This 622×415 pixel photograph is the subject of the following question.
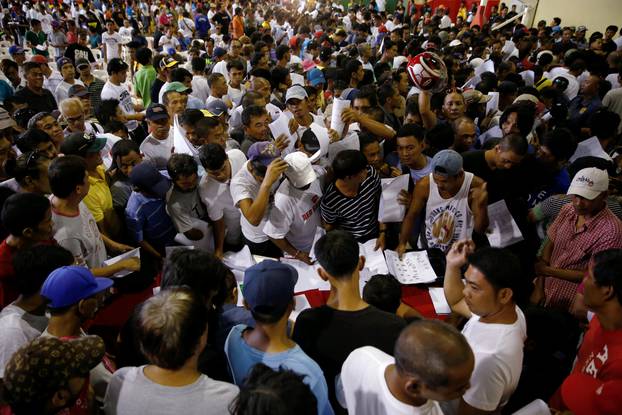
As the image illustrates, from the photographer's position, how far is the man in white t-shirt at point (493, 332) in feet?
5.60

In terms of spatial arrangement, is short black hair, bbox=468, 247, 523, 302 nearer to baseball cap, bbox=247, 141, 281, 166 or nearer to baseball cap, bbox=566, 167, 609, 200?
baseball cap, bbox=566, 167, 609, 200

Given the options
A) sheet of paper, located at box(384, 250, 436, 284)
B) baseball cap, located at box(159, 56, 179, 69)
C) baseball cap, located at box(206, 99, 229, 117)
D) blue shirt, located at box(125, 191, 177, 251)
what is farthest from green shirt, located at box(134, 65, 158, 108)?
sheet of paper, located at box(384, 250, 436, 284)

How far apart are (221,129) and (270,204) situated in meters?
1.06

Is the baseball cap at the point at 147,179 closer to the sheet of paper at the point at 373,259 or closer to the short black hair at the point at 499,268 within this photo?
the sheet of paper at the point at 373,259

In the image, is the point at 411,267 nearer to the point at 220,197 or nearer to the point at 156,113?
the point at 220,197

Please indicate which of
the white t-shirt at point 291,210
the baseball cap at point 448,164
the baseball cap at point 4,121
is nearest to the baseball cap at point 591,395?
the baseball cap at point 448,164

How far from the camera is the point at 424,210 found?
10.3ft

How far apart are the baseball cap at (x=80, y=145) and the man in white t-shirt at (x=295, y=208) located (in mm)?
1501

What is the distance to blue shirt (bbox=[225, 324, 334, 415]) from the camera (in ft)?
5.24

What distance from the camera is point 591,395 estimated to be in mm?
1793

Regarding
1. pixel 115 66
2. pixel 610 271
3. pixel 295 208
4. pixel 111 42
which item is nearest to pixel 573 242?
pixel 610 271

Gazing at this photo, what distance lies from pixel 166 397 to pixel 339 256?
0.96m

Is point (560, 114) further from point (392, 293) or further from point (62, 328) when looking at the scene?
point (62, 328)

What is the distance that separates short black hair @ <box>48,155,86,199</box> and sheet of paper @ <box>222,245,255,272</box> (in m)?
1.13
